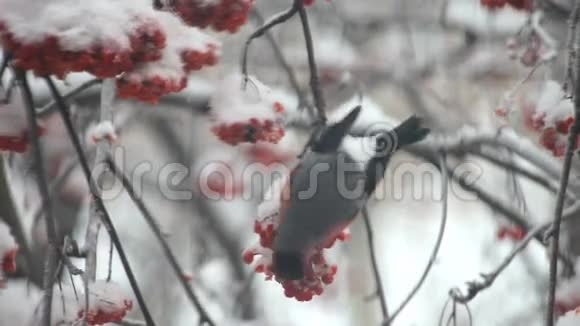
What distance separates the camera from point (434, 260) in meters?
1.78

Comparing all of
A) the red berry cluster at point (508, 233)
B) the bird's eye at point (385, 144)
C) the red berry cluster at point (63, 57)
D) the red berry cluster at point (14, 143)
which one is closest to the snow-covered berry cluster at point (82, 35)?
the red berry cluster at point (63, 57)

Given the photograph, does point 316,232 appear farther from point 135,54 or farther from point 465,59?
point 465,59

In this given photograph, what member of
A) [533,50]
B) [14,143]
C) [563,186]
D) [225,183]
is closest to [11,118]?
[14,143]

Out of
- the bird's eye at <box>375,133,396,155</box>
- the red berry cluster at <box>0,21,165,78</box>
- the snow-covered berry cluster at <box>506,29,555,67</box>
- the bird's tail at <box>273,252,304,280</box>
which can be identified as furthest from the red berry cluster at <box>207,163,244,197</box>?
the red berry cluster at <box>0,21,165,78</box>

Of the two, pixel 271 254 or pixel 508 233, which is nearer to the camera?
pixel 271 254

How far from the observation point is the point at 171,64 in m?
1.60

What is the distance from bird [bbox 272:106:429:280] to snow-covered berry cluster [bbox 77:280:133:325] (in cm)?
29

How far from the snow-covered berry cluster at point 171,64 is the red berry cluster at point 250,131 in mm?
141

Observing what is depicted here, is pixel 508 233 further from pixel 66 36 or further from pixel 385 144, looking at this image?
pixel 66 36

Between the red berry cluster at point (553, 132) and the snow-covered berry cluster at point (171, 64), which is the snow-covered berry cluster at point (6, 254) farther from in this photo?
the red berry cluster at point (553, 132)

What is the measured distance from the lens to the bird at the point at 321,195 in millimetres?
1542

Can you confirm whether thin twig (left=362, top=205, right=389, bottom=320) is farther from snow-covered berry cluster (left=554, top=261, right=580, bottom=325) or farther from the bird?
snow-covered berry cluster (left=554, top=261, right=580, bottom=325)

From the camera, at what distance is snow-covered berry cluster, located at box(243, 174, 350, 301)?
1684mm

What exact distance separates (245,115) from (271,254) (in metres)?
0.28
